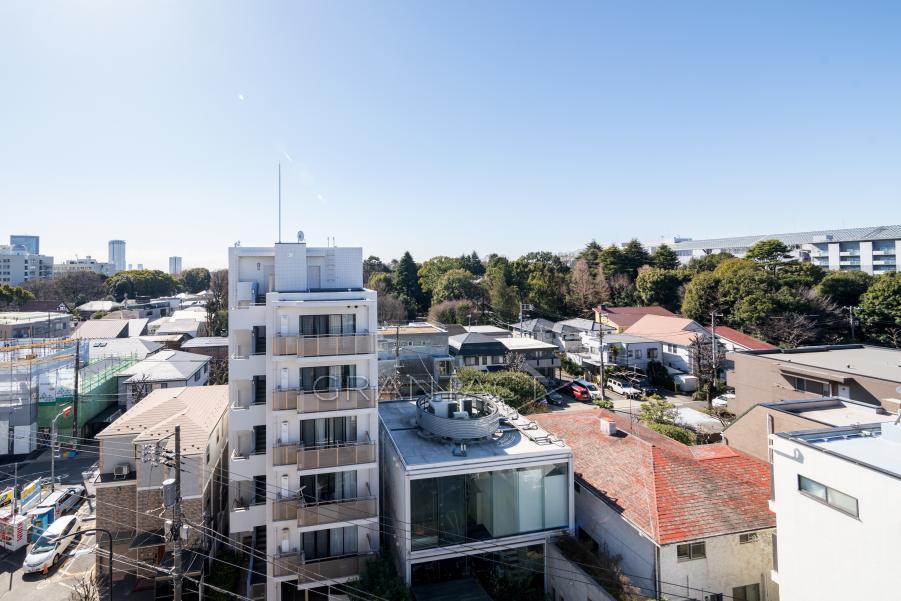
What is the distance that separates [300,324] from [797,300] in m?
40.2

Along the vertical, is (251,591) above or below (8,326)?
below

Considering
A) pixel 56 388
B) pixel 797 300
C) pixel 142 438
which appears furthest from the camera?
pixel 797 300

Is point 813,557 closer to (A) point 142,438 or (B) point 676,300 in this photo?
(A) point 142,438

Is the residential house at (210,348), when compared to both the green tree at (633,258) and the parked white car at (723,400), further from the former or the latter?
the green tree at (633,258)

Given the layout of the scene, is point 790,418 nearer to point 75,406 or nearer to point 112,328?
point 75,406

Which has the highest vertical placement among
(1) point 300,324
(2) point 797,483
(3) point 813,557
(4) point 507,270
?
(4) point 507,270

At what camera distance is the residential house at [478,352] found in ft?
103

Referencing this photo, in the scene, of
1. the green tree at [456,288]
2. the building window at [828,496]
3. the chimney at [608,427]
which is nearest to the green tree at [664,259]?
the green tree at [456,288]

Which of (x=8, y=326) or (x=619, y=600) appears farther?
(x=8, y=326)

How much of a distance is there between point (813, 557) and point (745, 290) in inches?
1409

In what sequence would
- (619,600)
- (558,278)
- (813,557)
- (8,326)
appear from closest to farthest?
1. (813,557)
2. (619,600)
3. (8,326)
4. (558,278)

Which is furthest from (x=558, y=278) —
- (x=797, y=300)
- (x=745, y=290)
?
(x=797, y=300)

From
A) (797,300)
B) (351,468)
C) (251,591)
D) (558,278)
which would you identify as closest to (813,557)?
(351,468)

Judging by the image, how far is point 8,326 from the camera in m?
40.5
